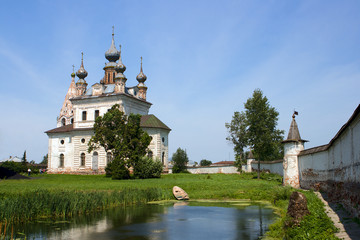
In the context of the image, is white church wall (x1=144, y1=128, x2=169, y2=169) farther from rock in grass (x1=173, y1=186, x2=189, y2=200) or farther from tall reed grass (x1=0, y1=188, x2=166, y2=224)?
tall reed grass (x1=0, y1=188, x2=166, y2=224)

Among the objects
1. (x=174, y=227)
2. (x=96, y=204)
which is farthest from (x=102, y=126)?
(x=174, y=227)

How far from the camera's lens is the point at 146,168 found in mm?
34531

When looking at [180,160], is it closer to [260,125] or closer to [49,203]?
[260,125]

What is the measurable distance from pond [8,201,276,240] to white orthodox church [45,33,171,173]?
31.5 metres

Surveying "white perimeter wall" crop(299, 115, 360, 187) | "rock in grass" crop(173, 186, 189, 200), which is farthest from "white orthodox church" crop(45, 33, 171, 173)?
"white perimeter wall" crop(299, 115, 360, 187)

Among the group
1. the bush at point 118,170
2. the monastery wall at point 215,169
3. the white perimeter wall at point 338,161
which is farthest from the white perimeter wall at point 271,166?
the bush at point 118,170

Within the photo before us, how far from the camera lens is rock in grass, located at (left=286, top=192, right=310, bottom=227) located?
885 cm

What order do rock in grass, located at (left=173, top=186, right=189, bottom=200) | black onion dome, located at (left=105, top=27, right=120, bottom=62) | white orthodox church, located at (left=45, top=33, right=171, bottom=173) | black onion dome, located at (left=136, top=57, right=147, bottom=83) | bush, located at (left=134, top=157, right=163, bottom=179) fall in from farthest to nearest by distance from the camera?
black onion dome, located at (left=136, top=57, right=147, bottom=83) < black onion dome, located at (left=105, top=27, right=120, bottom=62) < white orthodox church, located at (left=45, top=33, right=171, bottom=173) < bush, located at (left=134, top=157, right=163, bottom=179) < rock in grass, located at (left=173, top=186, right=189, bottom=200)

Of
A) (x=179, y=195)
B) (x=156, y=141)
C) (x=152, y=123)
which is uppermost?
(x=152, y=123)

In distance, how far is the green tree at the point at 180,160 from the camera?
48.8 metres

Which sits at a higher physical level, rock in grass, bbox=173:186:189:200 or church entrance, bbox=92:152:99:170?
church entrance, bbox=92:152:99:170

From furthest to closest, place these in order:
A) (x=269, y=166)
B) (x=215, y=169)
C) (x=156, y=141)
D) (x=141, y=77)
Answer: (x=141, y=77) → (x=215, y=169) → (x=156, y=141) → (x=269, y=166)

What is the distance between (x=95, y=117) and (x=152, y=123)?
9240 mm

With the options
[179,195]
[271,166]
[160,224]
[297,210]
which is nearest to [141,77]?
[271,166]
